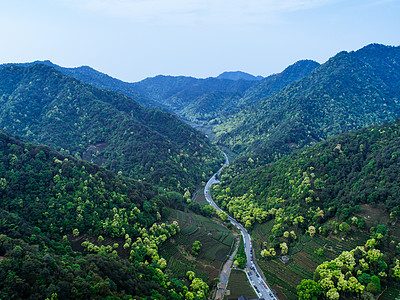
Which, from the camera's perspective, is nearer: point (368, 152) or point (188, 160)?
point (368, 152)

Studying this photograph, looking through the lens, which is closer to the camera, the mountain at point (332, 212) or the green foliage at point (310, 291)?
the green foliage at point (310, 291)

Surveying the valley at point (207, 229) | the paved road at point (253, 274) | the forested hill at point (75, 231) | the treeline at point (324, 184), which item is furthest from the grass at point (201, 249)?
the treeline at point (324, 184)

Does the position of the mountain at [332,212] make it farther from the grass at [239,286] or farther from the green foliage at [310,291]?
the grass at [239,286]

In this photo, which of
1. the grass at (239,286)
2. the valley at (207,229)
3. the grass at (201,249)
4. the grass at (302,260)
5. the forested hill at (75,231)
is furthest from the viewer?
the grass at (201,249)

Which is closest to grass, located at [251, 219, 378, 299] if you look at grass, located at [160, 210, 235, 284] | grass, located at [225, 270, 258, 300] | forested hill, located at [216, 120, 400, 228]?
grass, located at [225, 270, 258, 300]

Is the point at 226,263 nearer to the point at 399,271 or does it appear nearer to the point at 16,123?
the point at 399,271

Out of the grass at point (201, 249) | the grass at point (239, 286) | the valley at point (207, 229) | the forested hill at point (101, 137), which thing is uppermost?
the forested hill at point (101, 137)

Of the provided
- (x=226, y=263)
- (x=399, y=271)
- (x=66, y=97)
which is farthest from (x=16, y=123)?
(x=399, y=271)
